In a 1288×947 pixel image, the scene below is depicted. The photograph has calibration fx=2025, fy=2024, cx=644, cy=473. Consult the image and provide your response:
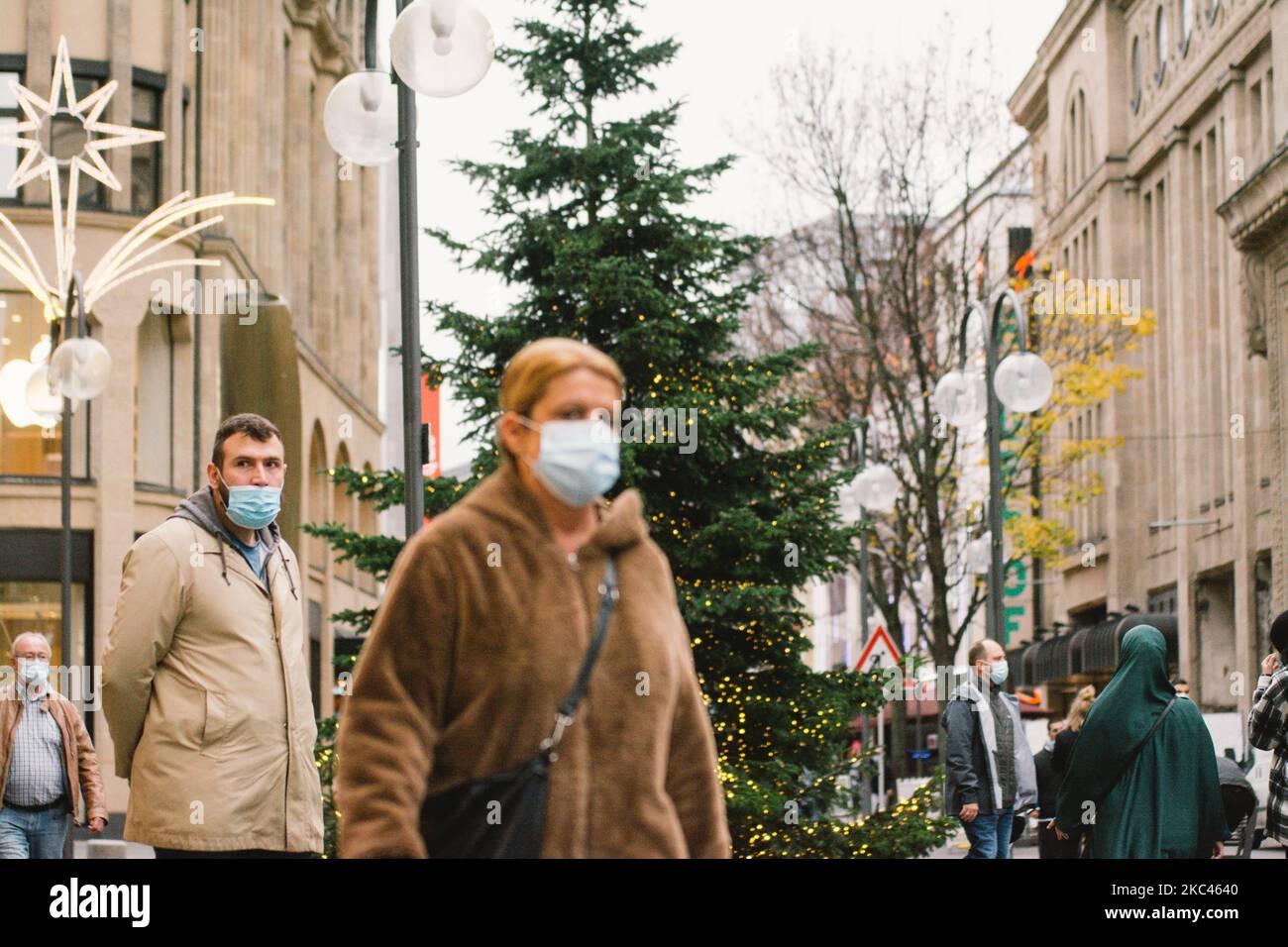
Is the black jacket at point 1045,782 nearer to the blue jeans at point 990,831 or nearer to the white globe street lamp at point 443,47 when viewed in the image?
the blue jeans at point 990,831

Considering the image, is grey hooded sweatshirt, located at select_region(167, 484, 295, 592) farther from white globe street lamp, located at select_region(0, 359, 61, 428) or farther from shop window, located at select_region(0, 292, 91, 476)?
shop window, located at select_region(0, 292, 91, 476)

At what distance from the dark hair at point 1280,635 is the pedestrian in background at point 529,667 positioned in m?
5.90

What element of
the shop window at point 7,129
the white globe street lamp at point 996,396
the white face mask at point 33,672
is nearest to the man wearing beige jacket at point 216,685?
the white face mask at point 33,672

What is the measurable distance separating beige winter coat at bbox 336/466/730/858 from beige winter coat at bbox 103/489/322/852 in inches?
91.6

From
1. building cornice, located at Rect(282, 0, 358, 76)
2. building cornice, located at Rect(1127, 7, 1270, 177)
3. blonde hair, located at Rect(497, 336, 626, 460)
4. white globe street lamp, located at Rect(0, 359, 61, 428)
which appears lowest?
blonde hair, located at Rect(497, 336, 626, 460)

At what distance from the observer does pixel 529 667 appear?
3750 mm

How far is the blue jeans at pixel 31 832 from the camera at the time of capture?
34.6 ft

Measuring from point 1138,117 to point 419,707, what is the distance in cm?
5724

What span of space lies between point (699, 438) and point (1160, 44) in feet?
142

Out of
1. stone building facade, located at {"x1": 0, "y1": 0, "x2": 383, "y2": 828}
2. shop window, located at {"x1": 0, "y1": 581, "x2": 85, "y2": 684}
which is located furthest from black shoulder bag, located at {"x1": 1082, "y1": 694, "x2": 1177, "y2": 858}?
shop window, located at {"x1": 0, "y1": 581, "x2": 85, "y2": 684}

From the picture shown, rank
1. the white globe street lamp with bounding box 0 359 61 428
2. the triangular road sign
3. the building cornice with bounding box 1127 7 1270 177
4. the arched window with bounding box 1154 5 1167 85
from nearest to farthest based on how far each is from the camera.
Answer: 1. the triangular road sign
2. the white globe street lamp with bounding box 0 359 61 428
3. the building cornice with bounding box 1127 7 1270 177
4. the arched window with bounding box 1154 5 1167 85

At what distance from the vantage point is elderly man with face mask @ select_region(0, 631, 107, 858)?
35.0 feet

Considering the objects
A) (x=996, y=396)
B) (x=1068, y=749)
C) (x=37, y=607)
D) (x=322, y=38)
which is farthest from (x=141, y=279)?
(x=1068, y=749)
